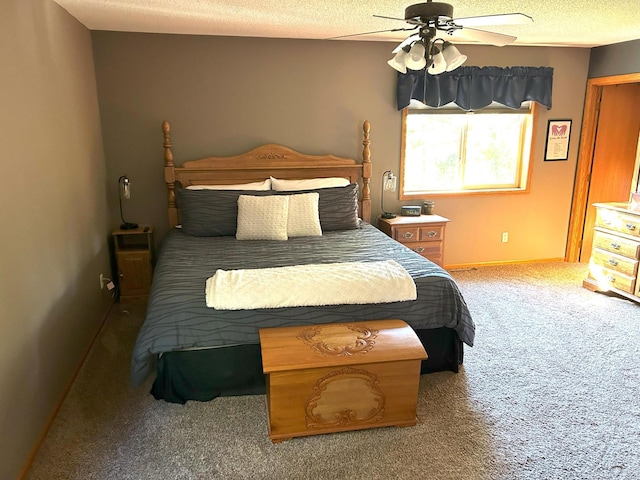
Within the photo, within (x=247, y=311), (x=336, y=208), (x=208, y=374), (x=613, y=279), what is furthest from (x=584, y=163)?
(x=208, y=374)

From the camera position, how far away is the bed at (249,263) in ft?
7.93

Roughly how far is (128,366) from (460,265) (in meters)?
3.47

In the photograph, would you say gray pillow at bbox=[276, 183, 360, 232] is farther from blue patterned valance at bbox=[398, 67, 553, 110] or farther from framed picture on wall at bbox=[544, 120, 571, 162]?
framed picture on wall at bbox=[544, 120, 571, 162]

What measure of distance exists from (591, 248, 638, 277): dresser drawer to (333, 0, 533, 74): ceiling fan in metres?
2.41

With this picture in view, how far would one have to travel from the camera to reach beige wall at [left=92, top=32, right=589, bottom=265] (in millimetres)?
3955

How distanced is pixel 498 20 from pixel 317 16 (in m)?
1.45

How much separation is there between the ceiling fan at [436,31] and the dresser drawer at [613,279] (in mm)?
2510

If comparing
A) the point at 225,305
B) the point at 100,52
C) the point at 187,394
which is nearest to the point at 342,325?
the point at 225,305

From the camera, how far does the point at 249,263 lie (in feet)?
9.80

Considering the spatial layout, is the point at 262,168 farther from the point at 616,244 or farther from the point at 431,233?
the point at 616,244

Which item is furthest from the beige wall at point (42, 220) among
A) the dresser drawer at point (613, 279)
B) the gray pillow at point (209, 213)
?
the dresser drawer at point (613, 279)

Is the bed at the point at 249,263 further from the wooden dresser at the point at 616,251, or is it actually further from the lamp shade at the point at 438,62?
the wooden dresser at the point at 616,251

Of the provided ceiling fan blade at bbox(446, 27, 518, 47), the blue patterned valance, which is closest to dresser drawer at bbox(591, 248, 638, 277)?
the blue patterned valance

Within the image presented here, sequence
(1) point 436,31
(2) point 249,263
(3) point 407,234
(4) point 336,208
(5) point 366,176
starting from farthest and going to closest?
(5) point 366,176
(3) point 407,234
(4) point 336,208
(2) point 249,263
(1) point 436,31
